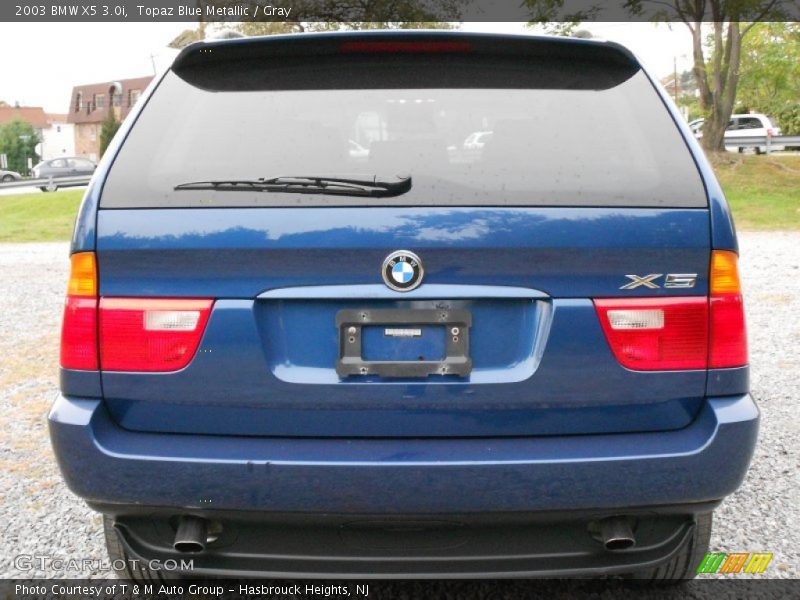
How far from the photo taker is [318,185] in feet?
6.73

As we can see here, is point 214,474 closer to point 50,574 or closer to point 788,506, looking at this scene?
point 50,574

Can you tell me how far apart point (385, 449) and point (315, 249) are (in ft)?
1.80

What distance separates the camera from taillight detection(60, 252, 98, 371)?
2.08 meters

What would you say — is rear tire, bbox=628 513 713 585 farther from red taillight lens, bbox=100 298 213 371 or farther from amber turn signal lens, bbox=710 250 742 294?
red taillight lens, bbox=100 298 213 371

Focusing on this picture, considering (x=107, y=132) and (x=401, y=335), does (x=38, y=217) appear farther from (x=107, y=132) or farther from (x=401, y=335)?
(x=401, y=335)

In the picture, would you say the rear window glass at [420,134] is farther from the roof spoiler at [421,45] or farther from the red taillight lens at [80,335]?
the red taillight lens at [80,335]

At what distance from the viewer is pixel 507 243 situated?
78.7 inches

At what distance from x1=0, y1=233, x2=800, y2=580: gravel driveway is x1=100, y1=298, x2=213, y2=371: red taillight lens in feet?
4.31

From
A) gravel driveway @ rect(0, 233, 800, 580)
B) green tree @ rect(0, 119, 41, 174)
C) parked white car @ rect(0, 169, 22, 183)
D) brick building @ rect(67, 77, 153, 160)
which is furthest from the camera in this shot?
brick building @ rect(67, 77, 153, 160)

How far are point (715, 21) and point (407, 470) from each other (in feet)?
72.8

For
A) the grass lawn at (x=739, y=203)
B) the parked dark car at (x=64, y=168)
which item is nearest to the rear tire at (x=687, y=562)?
the grass lawn at (x=739, y=203)

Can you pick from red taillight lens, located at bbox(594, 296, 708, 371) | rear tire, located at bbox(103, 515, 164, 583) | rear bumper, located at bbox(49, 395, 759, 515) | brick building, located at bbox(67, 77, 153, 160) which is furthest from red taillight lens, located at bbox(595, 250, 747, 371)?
brick building, located at bbox(67, 77, 153, 160)

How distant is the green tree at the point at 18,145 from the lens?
81.4 m

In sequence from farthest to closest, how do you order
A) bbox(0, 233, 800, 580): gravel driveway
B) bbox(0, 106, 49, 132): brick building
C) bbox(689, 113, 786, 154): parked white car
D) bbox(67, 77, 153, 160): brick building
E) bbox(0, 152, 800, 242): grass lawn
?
bbox(0, 106, 49, 132): brick building
bbox(67, 77, 153, 160): brick building
bbox(689, 113, 786, 154): parked white car
bbox(0, 152, 800, 242): grass lawn
bbox(0, 233, 800, 580): gravel driveway
